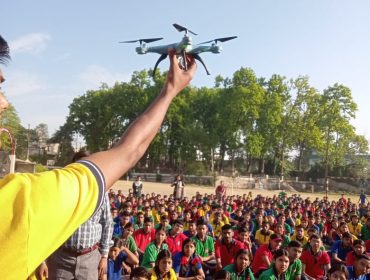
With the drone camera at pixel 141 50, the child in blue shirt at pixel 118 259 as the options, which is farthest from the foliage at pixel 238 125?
the drone camera at pixel 141 50

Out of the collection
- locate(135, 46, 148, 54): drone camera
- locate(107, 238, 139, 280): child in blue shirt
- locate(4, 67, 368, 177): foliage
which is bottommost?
locate(107, 238, 139, 280): child in blue shirt

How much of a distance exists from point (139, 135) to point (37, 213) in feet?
1.36

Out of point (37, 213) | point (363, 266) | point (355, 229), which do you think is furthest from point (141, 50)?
point (355, 229)

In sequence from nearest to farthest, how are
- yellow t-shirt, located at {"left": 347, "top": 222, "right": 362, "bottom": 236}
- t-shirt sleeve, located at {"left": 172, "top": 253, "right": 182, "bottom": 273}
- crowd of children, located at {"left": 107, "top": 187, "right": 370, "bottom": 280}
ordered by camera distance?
crowd of children, located at {"left": 107, "top": 187, "right": 370, "bottom": 280} → t-shirt sleeve, located at {"left": 172, "top": 253, "right": 182, "bottom": 273} → yellow t-shirt, located at {"left": 347, "top": 222, "right": 362, "bottom": 236}

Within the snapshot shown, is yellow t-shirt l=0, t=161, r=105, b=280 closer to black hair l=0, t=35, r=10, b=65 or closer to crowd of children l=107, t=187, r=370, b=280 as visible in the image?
black hair l=0, t=35, r=10, b=65

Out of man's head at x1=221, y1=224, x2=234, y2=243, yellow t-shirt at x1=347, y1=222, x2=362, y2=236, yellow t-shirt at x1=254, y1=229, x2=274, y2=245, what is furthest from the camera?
yellow t-shirt at x1=347, y1=222, x2=362, y2=236

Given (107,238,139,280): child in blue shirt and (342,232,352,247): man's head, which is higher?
Answer: (342,232,352,247): man's head

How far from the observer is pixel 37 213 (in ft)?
2.76

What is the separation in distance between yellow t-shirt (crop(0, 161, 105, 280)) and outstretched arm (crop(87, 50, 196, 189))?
0.35 ft

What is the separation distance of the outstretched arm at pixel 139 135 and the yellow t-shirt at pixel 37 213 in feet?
0.35

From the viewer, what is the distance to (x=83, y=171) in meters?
0.97

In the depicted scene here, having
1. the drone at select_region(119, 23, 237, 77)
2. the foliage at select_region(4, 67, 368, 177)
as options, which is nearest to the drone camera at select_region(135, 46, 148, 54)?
the drone at select_region(119, 23, 237, 77)

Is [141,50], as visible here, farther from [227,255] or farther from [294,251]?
[227,255]

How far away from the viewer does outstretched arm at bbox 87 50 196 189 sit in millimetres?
1058
